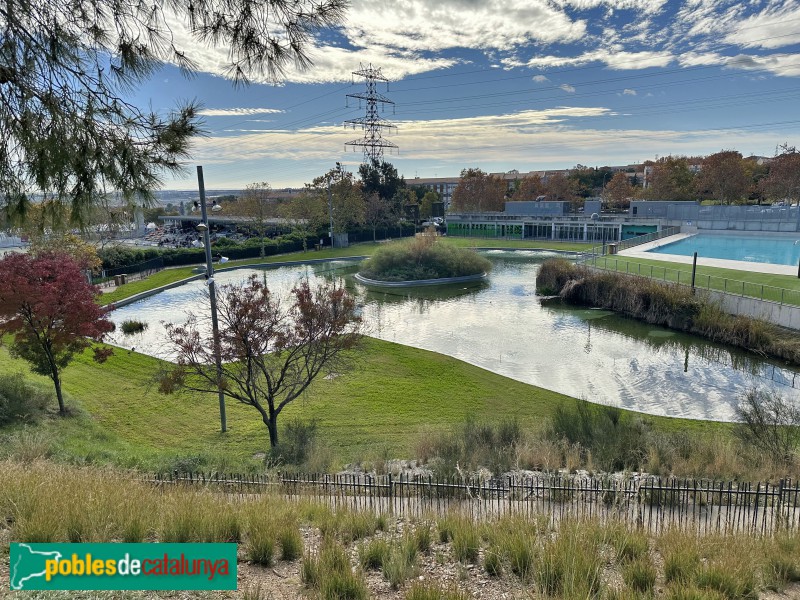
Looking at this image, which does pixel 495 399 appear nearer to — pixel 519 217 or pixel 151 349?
pixel 151 349

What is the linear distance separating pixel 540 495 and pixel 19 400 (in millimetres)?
11865

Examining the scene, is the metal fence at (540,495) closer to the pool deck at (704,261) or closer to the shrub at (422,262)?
the pool deck at (704,261)

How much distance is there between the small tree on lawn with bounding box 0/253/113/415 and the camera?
12.1m

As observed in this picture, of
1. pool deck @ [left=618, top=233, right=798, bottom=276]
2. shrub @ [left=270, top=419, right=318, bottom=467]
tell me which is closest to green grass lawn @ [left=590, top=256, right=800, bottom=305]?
pool deck @ [left=618, top=233, right=798, bottom=276]

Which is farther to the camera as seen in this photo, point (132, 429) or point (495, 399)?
point (495, 399)

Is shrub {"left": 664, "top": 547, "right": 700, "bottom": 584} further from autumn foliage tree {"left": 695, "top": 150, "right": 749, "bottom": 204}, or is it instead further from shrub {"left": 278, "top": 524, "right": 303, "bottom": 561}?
autumn foliage tree {"left": 695, "top": 150, "right": 749, "bottom": 204}

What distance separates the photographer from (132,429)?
12.5m

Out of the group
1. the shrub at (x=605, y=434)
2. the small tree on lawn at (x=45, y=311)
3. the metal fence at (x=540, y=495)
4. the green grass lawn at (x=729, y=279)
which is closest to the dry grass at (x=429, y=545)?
the metal fence at (x=540, y=495)

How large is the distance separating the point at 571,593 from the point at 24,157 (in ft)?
20.3

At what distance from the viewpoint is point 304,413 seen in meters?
13.5

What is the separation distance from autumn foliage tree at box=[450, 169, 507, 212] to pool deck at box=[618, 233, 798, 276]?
1232 inches

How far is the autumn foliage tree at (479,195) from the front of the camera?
70.8 meters

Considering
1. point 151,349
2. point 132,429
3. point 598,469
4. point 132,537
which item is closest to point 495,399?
→ point 598,469

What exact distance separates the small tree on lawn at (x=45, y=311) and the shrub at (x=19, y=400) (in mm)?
436
